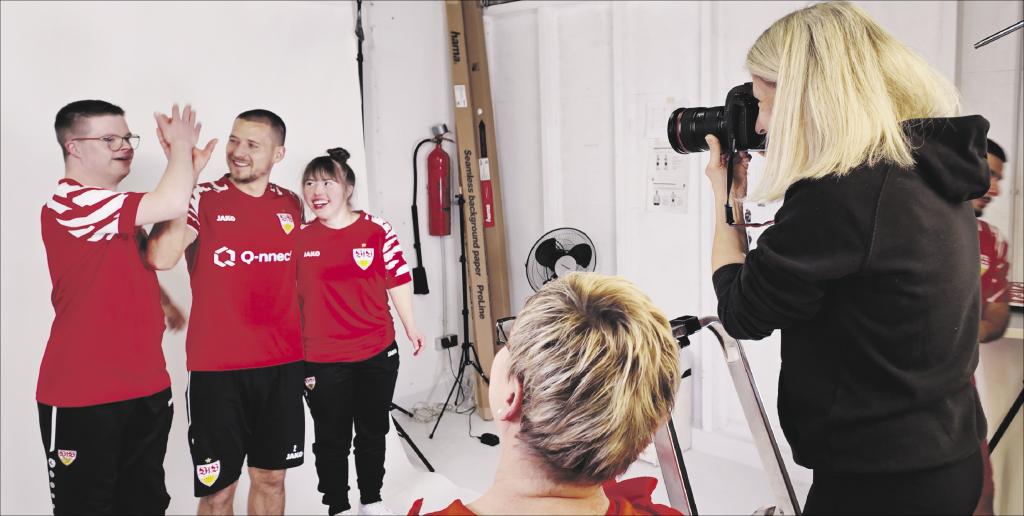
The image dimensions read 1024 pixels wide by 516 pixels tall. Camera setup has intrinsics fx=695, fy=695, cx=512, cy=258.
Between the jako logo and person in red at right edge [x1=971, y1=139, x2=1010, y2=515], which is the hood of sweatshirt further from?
the jako logo

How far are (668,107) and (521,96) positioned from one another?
1103 millimetres

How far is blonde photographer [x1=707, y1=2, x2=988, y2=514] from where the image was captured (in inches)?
44.0

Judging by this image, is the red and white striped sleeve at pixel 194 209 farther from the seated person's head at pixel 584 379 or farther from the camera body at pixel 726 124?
the seated person's head at pixel 584 379

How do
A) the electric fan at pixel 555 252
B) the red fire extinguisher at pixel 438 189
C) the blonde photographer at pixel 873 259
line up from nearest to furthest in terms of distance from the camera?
the blonde photographer at pixel 873 259 < the electric fan at pixel 555 252 < the red fire extinguisher at pixel 438 189

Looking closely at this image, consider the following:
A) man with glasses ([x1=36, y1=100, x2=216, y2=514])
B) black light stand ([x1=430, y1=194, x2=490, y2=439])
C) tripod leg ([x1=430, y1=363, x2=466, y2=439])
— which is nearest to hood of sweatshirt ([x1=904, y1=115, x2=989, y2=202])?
man with glasses ([x1=36, y1=100, x2=216, y2=514])

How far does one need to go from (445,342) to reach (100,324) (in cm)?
240

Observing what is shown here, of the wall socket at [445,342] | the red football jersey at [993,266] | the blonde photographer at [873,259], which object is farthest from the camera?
the wall socket at [445,342]

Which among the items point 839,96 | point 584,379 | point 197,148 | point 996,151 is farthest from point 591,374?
point 996,151

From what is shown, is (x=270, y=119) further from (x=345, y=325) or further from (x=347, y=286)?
(x=345, y=325)

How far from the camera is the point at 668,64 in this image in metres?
3.75

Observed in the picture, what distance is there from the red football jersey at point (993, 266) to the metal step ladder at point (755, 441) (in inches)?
44.6

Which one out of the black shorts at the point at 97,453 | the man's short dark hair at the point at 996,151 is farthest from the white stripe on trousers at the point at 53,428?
the man's short dark hair at the point at 996,151

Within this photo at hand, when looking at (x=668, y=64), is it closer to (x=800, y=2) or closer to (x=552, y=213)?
(x=800, y=2)

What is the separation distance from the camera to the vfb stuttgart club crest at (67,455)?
2.14 meters
